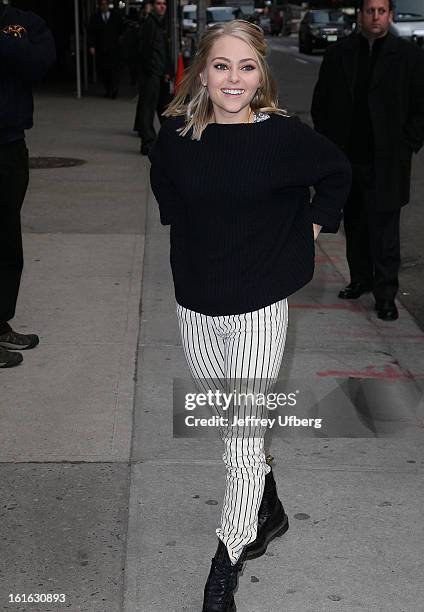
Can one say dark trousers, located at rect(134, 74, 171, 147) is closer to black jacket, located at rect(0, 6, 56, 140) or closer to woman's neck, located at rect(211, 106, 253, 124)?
black jacket, located at rect(0, 6, 56, 140)

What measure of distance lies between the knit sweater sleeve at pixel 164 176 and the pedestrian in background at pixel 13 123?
2261 millimetres

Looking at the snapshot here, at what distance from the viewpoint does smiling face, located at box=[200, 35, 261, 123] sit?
3254mm

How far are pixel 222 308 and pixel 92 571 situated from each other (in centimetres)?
106

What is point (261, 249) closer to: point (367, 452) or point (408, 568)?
point (408, 568)

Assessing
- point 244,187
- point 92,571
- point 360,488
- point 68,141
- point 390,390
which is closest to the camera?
point 244,187

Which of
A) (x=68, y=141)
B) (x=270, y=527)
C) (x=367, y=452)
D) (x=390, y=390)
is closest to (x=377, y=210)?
(x=390, y=390)

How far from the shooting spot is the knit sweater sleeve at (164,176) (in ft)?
11.3

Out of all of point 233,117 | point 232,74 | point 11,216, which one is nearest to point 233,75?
point 232,74

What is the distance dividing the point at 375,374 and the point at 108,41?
17600mm

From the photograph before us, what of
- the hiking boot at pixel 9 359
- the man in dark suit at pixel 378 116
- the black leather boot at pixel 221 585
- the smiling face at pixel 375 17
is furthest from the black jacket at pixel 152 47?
the black leather boot at pixel 221 585

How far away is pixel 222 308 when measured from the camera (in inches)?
130

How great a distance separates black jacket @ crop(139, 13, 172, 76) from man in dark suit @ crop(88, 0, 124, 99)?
8468mm

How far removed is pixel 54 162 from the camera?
1362 centimetres

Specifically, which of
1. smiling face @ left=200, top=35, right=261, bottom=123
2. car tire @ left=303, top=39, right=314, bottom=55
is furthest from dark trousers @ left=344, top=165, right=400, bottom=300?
car tire @ left=303, top=39, right=314, bottom=55
